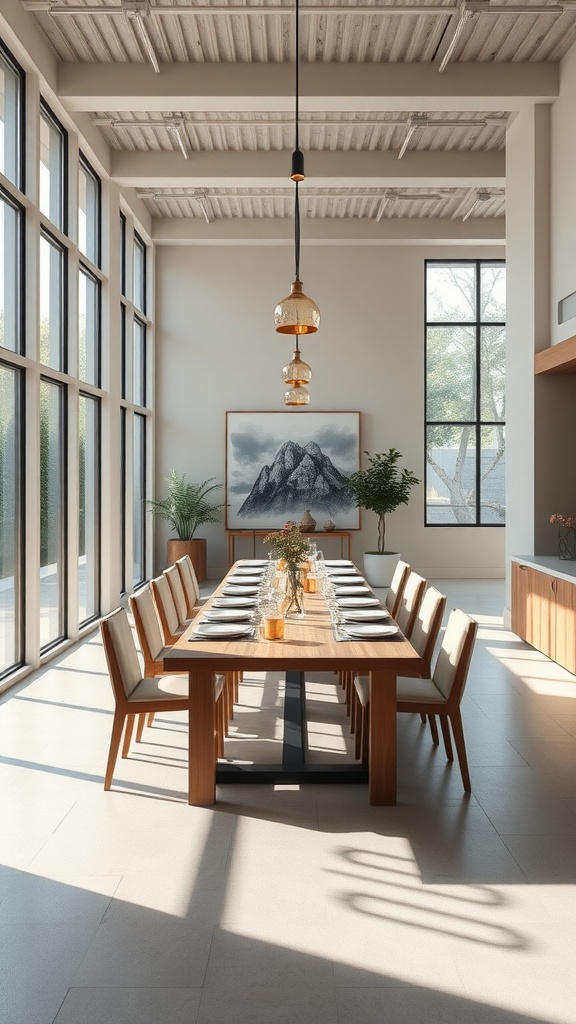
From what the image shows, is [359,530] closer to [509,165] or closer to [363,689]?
[509,165]

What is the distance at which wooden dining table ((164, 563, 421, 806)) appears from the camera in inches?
140

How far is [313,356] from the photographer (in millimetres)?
12016

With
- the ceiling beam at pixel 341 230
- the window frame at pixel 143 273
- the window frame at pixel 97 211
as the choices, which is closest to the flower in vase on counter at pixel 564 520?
the window frame at pixel 97 211

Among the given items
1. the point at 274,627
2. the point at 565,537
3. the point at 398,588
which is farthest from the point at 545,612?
the point at 274,627

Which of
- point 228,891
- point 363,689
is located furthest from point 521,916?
point 363,689

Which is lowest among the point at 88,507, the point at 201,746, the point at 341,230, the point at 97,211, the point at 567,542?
the point at 201,746

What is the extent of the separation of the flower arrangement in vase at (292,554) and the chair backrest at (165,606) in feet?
3.46

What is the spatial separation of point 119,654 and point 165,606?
1501mm

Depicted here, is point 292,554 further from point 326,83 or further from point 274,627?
point 326,83

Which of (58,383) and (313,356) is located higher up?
(313,356)

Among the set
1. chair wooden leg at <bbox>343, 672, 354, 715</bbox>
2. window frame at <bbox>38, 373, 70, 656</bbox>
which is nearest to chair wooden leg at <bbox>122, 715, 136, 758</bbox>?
chair wooden leg at <bbox>343, 672, 354, 715</bbox>

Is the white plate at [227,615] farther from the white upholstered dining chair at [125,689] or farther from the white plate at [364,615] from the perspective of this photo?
the white plate at [364,615]

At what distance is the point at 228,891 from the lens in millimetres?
2975

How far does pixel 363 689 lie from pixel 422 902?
55.9 inches
